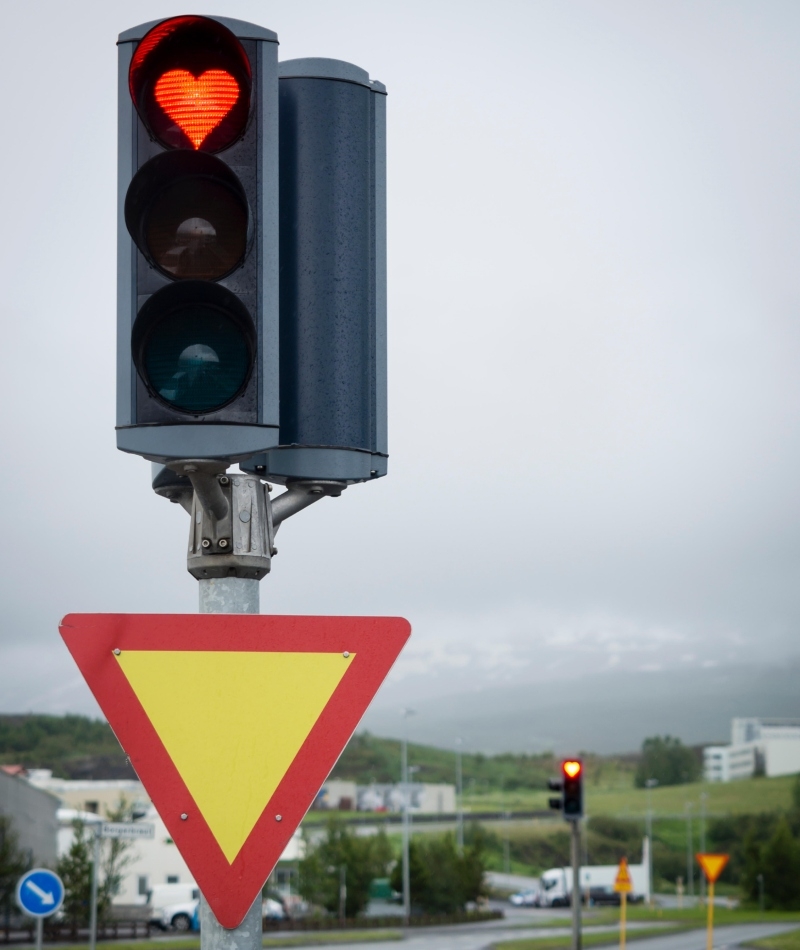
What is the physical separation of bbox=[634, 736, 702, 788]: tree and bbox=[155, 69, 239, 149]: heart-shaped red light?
149m

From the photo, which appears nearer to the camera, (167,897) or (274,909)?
(167,897)

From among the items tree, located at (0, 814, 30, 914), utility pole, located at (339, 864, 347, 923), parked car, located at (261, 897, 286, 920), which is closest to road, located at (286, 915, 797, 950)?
utility pole, located at (339, 864, 347, 923)

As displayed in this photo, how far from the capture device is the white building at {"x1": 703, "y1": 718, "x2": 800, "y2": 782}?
140m

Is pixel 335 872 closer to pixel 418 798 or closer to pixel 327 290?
pixel 327 290

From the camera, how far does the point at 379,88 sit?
11.5 ft

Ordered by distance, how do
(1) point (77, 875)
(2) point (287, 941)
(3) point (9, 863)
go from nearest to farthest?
(2) point (287, 941) < (1) point (77, 875) < (3) point (9, 863)

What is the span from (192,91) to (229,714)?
51.4 inches

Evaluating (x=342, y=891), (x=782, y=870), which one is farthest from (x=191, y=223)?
(x=782, y=870)

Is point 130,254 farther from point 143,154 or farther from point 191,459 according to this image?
point 191,459

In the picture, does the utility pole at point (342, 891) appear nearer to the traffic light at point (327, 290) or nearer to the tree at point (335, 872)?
the tree at point (335, 872)

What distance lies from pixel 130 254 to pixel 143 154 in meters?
0.21

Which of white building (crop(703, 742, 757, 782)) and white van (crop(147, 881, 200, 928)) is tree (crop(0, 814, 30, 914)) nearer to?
white van (crop(147, 881, 200, 928))

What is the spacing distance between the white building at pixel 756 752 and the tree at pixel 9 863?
4228 inches

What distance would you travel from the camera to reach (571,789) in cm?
2012
